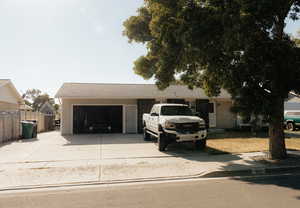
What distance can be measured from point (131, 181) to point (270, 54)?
596 centimetres

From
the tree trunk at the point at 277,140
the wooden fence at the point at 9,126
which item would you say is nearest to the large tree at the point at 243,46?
the tree trunk at the point at 277,140

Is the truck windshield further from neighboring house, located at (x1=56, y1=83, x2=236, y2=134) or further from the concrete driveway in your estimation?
neighboring house, located at (x1=56, y1=83, x2=236, y2=134)

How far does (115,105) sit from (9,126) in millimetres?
7942

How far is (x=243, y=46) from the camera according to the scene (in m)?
7.05

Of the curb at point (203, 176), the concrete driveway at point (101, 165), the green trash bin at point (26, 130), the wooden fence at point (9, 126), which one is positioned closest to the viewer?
the curb at point (203, 176)

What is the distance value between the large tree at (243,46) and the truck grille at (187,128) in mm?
2476

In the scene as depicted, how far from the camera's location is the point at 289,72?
22.1 feet

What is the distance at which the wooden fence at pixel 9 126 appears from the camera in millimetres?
13383

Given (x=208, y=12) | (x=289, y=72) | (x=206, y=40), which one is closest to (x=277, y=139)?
(x=289, y=72)

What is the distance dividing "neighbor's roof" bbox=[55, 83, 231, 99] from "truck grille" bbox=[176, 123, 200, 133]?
8.47 metres

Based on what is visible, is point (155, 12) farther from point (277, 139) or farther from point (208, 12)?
point (277, 139)

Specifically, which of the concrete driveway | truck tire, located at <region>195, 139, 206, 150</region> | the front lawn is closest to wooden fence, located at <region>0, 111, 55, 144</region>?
the concrete driveway

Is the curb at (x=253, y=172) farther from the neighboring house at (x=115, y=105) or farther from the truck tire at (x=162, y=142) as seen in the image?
the neighboring house at (x=115, y=105)

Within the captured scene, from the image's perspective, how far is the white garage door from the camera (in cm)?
1833
